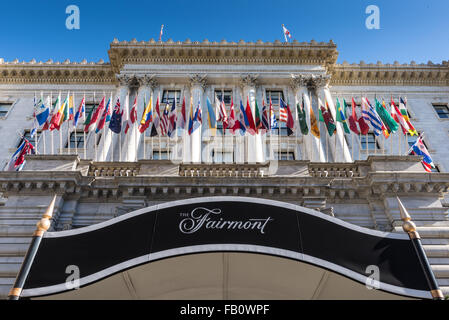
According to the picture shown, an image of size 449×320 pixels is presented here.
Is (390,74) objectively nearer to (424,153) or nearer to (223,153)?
(424,153)

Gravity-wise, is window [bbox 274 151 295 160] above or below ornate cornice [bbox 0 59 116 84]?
below

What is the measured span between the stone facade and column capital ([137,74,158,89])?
0.27ft

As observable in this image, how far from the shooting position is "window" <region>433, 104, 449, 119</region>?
1143 inches

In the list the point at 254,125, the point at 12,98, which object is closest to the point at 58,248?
the point at 254,125

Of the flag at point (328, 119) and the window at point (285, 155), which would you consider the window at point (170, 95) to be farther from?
the flag at point (328, 119)

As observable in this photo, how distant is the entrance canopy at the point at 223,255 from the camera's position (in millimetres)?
10648

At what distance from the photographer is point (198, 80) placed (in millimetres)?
27578

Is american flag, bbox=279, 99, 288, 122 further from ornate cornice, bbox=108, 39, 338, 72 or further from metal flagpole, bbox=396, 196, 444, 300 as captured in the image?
metal flagpole, bbox=396, 196, 444, 300

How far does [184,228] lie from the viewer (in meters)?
11.8

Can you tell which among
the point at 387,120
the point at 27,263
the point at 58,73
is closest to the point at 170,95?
the point at 58,73

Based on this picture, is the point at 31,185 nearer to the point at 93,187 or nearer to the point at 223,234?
the point at 93,187

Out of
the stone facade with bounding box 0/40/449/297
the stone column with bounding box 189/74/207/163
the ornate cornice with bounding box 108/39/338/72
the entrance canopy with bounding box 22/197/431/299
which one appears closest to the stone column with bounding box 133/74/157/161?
the stone facade with bounding box 0/40/449/297
